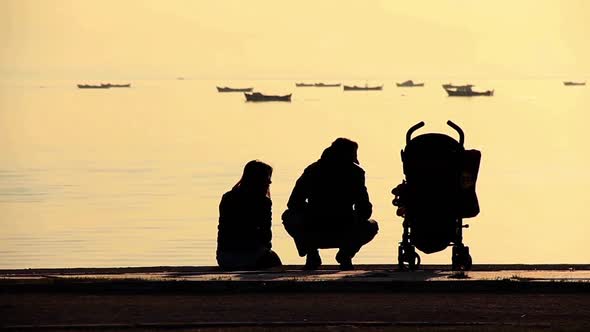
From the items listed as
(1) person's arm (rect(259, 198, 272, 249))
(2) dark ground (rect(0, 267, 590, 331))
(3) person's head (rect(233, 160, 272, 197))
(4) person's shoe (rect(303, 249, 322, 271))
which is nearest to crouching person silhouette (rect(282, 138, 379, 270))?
(4) person's shoe (rect(303, 249, 322, 271))

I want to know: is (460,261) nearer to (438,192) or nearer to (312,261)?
(438,192)

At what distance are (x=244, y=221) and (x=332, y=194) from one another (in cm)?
79

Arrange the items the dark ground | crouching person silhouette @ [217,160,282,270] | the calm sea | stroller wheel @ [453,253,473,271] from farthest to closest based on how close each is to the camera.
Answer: the calm sea → crouching person silhouette @ [217,160,282,270] → stroller wheel @ [453,253,473,271] → the dark ground

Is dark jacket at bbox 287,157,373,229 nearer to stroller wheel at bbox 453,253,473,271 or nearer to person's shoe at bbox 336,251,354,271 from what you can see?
person's shoe at bbox 336,251,354,271

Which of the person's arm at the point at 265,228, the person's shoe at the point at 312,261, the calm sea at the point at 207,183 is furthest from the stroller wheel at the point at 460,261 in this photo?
the calm sea at the point at 207,183

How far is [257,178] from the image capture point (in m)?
17.0

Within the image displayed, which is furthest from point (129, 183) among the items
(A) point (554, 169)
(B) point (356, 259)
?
(B) point (356, 259)

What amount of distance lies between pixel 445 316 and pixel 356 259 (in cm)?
1844

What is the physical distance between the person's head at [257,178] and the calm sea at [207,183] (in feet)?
45.1

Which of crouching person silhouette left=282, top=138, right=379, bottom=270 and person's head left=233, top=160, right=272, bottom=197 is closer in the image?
person's head left=233, top=160, right=272, bottom=197

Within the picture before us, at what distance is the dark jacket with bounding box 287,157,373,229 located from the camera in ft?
56.2

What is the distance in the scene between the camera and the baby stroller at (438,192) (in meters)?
16.9

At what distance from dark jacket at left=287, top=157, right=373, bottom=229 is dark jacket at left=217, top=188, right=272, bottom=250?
0.37 meters

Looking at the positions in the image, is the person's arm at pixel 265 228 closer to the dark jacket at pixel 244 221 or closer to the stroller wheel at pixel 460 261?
the dark jacket at pixel 244 221
